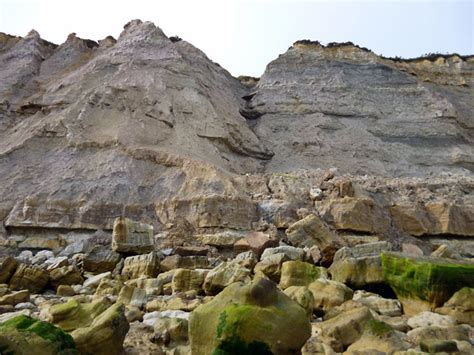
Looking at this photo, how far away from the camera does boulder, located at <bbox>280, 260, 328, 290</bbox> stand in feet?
27.1

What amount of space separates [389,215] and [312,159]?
6.99 m

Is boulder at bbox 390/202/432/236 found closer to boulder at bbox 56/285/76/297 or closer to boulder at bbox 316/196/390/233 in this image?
boulder at bbox 316/196/390/233

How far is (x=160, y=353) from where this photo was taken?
5488 mm

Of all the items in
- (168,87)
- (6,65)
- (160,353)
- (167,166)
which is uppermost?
(6,65)

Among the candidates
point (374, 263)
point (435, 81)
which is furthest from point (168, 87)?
point (435, 81)

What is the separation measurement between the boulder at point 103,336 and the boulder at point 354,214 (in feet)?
33.2

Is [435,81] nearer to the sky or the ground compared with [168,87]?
nearer to the sky

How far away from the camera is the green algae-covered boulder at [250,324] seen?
14.8 feet

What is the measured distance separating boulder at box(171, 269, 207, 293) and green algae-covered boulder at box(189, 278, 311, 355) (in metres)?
3.50

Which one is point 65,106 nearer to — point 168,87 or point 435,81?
point 168,87

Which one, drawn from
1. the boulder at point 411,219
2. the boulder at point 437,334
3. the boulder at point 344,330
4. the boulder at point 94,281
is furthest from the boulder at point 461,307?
the boulder at point 411,219

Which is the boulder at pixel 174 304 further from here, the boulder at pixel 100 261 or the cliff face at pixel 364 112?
the cliff face at pixel 364 112

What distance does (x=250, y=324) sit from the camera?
4.58 meters

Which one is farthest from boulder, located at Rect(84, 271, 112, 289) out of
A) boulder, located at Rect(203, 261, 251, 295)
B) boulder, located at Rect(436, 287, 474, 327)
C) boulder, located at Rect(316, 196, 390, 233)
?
boulder, located at Rect(316, 196, 390, 233)
